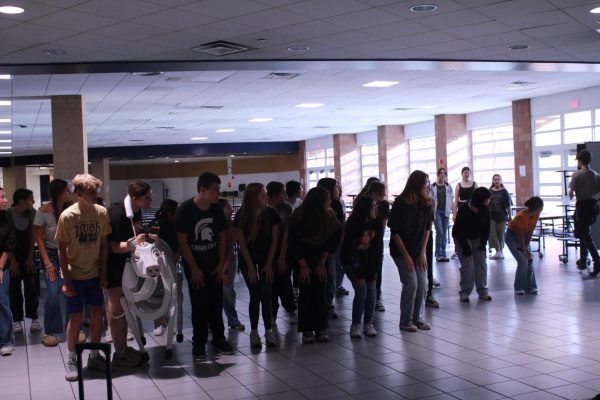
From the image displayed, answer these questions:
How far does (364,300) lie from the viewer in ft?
20.6

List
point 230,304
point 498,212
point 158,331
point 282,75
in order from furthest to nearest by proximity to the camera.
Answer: point 498,212, point 282,75, point 230,304, point 158,331

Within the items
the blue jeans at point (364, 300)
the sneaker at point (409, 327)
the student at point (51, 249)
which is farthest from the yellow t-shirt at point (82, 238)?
the sneaker at point (409, 327)

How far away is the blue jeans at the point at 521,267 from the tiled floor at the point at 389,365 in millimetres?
775

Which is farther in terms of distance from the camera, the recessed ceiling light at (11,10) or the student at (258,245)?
the student at (258,245)

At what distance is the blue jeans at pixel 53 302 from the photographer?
638 cm

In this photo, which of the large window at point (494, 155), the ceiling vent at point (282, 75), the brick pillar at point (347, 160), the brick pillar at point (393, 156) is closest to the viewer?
the ceiling vent at point (282, 75)

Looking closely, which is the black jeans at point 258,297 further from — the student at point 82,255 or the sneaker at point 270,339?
the student at point 82,255

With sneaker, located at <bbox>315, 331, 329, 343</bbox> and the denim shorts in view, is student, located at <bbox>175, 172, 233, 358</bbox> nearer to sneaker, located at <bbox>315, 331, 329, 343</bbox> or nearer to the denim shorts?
the denim shorts

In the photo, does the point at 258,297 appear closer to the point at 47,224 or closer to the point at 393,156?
the point at 47,224

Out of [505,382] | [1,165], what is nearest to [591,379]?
[505,382]

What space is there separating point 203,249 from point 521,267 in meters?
4.31

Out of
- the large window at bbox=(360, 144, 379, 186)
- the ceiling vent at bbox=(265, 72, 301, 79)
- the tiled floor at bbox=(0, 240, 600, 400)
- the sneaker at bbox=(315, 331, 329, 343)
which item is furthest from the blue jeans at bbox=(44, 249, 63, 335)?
the large window at bbox=(360, 144, 379, 186)

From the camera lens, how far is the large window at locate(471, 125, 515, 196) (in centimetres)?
1889

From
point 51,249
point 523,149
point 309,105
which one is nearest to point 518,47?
point 51,249
